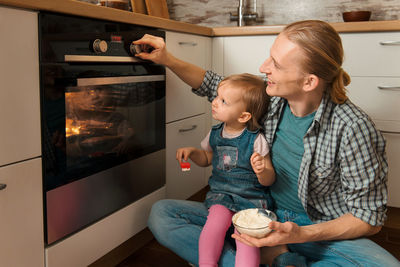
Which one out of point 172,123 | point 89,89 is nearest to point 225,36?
point 172,123

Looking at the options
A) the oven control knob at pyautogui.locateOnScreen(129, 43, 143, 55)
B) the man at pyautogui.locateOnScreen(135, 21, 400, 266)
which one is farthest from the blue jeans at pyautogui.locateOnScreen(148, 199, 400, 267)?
the oven control knob at pyautogui.locateOnScreen(129, 43, 143, 55)

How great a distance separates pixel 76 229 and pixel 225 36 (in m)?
1.32

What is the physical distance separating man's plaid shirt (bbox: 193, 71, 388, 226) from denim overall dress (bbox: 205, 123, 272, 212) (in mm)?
171

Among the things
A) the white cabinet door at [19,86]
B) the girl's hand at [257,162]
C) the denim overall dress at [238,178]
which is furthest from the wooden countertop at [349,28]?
the white cabinet door at [19,86]

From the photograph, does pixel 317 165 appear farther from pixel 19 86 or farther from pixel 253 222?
pixel 19 86

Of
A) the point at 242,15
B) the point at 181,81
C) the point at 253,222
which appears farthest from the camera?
the point at 242,15

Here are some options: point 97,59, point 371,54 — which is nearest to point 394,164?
point 371,54

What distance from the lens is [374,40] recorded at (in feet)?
6.61

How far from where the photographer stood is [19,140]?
1.14 metres

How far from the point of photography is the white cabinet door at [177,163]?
1929 millimetres

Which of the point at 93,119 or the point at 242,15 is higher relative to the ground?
the point at 242,15

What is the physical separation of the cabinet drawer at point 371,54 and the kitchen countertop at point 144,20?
4cm

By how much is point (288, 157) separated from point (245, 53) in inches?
35.7

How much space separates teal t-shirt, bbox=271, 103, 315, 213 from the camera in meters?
1.48
